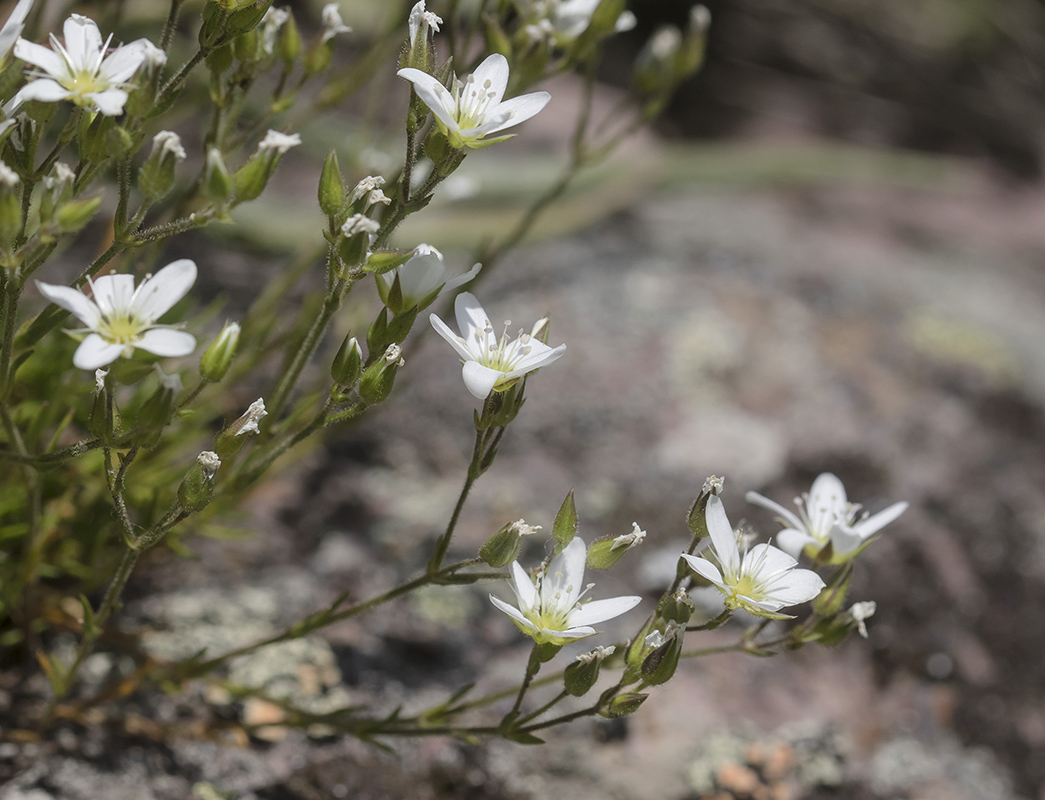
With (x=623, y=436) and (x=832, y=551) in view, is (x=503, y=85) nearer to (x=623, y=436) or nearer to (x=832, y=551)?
(x=832, y=551)

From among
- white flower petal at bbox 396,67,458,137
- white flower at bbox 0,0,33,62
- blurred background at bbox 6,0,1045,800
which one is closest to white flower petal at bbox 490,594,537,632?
white flower petal at bbox 396,67,458,137

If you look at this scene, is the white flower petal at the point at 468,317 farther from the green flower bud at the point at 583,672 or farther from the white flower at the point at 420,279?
the green flower bud at the point at 583,672

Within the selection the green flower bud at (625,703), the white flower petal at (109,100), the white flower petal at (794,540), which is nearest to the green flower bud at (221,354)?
the white flower petal at (109,100)

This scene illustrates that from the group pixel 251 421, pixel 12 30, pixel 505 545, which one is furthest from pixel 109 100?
pixel 505 545

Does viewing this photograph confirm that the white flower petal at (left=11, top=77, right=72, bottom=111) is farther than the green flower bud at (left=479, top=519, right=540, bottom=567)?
No

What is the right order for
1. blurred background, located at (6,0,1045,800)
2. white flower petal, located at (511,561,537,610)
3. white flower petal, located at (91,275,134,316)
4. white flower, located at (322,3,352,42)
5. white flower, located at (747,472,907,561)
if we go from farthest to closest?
blurred background, located at (6,0,1045,800), white flower, located at (322,3,352,42), white flower, located at (747,472,907,561), white flower petal, located at (511,561,537,610), white flower petal, located at (91,275,134,316)


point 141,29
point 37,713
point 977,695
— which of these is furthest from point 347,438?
point 977,695

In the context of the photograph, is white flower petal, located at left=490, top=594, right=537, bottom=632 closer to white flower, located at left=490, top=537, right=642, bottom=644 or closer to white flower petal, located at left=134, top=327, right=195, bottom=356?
white flower, located at left=490, top=537, right=642, bottom=644
